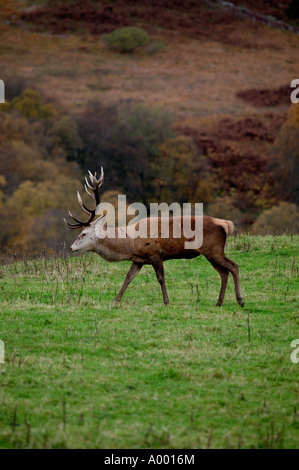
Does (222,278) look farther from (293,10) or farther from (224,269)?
(293,10)

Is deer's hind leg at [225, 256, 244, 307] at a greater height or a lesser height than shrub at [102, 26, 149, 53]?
greater

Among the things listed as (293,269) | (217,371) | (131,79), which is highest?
(217,371)

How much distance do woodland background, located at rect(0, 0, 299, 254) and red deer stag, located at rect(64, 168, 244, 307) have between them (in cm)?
2072

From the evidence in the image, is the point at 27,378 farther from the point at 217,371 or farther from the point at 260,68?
the point at 260,68

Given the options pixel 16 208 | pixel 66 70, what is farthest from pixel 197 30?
pixel 16 208

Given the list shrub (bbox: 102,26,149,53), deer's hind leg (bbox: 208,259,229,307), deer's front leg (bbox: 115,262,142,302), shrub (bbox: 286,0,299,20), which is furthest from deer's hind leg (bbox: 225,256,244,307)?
shrub (bbox: 286,0,299,20)

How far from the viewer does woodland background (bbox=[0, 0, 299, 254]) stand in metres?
53.1

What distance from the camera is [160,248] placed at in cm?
1203

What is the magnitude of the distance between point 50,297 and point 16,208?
117ft

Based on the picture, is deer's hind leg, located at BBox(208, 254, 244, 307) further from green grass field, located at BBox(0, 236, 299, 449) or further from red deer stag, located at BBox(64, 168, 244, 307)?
green grass field, located at BBox(0, 236, 299, 449)

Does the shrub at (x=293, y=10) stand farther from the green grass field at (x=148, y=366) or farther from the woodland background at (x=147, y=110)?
the green grass field at (x=148, y=366)
